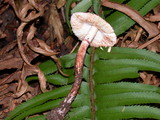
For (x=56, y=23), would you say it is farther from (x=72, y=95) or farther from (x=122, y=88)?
(x=122, y=88)

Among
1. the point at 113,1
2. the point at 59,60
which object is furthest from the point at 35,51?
the point at 113,1

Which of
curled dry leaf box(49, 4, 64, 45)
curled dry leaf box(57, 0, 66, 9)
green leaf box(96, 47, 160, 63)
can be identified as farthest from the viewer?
curled dry leaf box(49, 4, 64, 45)

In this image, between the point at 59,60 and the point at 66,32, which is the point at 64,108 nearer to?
the point at 59,60

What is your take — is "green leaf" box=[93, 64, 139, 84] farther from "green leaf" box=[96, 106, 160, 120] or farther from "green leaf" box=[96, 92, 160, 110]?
"green leaf" box=[96, 106, 160, 120]

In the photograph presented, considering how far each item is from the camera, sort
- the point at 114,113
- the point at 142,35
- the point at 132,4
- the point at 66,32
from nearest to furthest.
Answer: the point at 114,113 → the point at 132,4 → the point at 142,35 → the point at 66,32

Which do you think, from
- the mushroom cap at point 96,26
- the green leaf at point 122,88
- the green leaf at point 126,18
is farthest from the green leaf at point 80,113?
the green leaf at point 126,18

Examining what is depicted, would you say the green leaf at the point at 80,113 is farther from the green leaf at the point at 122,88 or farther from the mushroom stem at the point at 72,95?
the green leaf at the point at 122,88

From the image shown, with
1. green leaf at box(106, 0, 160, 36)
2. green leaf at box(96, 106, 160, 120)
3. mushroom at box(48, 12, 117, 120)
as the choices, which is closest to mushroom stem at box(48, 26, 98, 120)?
mushroom at box(48, 12, 117, 120)
